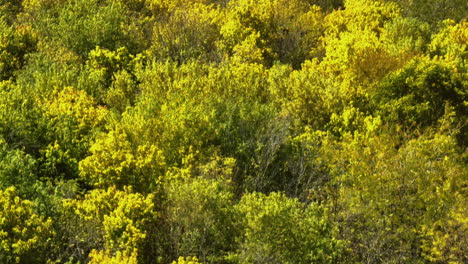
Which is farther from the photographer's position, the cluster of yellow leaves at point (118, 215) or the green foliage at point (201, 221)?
the green foliage at point (201, 221)

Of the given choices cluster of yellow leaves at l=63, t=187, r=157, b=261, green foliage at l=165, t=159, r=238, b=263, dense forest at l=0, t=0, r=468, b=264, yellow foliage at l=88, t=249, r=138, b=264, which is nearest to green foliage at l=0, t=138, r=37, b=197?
dense forest at l=0, t=0, r=468, b=264

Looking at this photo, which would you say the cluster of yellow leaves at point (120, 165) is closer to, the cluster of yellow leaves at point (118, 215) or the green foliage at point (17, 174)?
the cluster of yellow leaves at point (118, 215)

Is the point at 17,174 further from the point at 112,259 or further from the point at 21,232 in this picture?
the point at 112,259

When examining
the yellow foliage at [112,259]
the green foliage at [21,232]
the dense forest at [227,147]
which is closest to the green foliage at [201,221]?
the dense forest at [227,147]

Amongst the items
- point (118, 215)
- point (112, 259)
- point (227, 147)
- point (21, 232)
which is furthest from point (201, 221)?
point (227, 147)

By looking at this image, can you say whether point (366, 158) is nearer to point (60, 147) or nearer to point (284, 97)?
point (284, 97)

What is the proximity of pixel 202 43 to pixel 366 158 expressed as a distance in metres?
23.4

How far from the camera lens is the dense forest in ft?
72.5

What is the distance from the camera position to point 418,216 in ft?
82.4

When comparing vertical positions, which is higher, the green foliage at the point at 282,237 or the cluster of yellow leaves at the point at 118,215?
the cluster of yellow leaves at the point at 118,215

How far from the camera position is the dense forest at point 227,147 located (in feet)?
72.5

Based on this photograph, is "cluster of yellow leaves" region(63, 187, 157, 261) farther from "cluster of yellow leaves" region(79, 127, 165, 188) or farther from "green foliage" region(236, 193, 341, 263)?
"green foliage" region(236, 193, 341, 263)

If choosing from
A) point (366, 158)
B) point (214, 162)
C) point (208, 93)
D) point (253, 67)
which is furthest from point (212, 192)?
point (253, 67)

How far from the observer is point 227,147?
2980 centimetres
